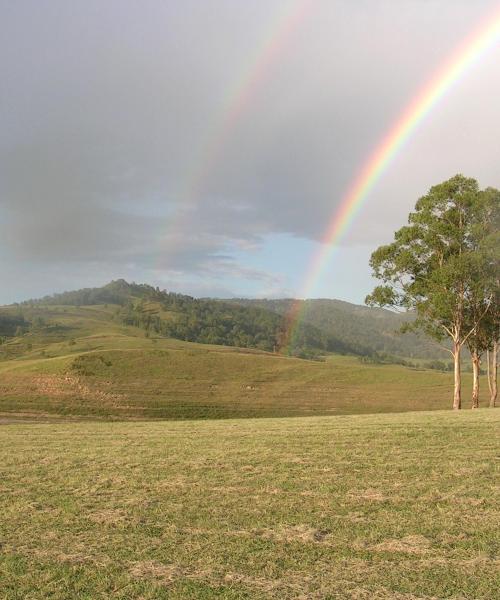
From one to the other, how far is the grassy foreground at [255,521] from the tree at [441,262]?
23.9 metres

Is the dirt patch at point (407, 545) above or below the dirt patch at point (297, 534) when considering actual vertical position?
above

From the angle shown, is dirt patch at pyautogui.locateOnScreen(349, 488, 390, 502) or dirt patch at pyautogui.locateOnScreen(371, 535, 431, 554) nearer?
dirt patch at pyautogui.locateOnScreen(371, 535, 431, 554)

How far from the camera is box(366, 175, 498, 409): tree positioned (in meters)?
38.5

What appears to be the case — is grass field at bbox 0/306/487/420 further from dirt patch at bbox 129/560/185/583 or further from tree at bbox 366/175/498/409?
dirt patch at bbox 129/560/185/583

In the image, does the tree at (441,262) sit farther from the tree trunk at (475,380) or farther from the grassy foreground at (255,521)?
the grassy foreground at (255,521)

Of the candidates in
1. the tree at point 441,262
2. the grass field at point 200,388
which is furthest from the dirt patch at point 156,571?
the grass field at point 200,388

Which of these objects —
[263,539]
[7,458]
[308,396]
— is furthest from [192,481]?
[308,396]

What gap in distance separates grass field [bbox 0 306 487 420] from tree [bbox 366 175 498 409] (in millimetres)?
23738

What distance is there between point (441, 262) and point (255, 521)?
34369 mm

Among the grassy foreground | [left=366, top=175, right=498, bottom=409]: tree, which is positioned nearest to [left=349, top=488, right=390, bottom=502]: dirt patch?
the grassy foreground

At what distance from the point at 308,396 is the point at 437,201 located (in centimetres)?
3860

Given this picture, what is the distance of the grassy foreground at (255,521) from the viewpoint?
6695 millimetres

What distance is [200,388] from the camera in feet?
243

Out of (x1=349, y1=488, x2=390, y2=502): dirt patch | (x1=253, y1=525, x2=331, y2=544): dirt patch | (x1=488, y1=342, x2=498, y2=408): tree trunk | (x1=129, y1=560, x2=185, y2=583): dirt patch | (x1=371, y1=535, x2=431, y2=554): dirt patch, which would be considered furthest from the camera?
(x1=488, y1=342, x2=498, y2=408): tree trunk
